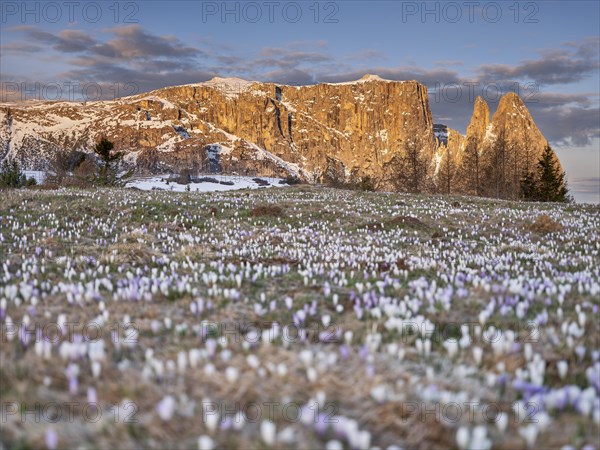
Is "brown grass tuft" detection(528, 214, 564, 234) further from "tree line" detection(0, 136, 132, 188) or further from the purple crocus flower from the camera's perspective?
"tree line" detection(0, 136, 132, 188)

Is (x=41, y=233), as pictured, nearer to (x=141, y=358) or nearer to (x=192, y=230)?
(x=192, y=230)

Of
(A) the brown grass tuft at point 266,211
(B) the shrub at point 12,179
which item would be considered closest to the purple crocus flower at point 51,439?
(A) the brown grass tuft at point 266,211

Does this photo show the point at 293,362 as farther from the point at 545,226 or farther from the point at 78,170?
the point at 78,170

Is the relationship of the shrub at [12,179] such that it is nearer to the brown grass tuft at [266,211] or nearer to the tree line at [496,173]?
the brown grass tuft at [266,211]

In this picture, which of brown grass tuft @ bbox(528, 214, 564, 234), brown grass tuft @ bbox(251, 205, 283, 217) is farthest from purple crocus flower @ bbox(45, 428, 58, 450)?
brown grass tuft @ bbox(528, 214, 564, 234)

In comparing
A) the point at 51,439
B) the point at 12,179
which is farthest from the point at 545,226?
the point at 12,179

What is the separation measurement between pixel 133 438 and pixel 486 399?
241 cm

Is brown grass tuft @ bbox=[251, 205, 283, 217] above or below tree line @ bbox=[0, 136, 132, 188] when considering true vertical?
below

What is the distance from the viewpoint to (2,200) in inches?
675

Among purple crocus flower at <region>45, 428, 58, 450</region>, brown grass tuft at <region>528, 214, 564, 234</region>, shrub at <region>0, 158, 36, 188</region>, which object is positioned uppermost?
shrub at <region>0, 158, 36, 188</region>

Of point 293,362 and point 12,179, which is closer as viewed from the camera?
point 293,362

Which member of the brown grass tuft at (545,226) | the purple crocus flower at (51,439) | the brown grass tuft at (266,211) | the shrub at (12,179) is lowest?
the purple crocus flower at (51,439)

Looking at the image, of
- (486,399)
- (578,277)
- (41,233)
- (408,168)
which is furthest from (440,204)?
(408,168)

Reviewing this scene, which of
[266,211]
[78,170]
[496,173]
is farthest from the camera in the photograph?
[496,173]
